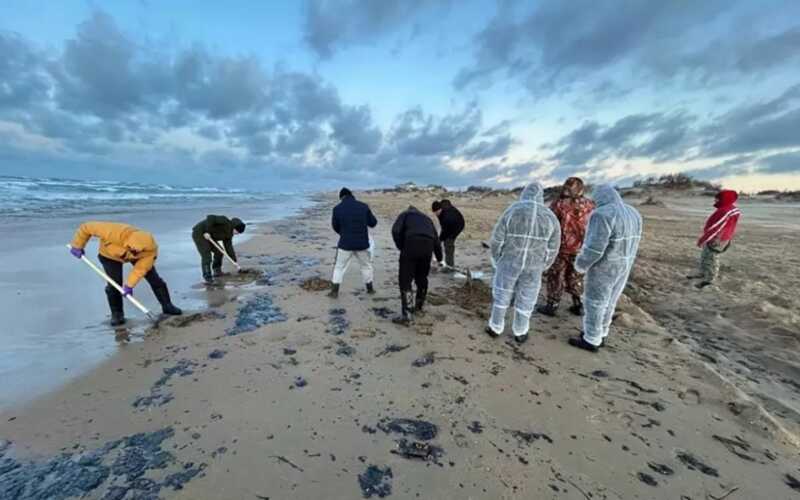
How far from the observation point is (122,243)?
5.20 meters

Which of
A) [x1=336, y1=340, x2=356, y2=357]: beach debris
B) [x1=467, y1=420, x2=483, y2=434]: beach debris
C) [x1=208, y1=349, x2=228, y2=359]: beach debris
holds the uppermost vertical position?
[x1=208, y1=349, x2=228, y2=359]: beach debris

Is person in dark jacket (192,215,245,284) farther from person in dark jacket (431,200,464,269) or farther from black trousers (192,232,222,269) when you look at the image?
person in dark jacket (431,200,464,269)

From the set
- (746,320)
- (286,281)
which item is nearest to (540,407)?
(746,320)

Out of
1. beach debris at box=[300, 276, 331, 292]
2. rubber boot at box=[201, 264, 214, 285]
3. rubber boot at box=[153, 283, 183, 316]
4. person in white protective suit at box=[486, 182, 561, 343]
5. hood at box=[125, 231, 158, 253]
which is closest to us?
person in white protective suit at box=[486, 182, 561, 343]

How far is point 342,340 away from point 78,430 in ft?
8.59

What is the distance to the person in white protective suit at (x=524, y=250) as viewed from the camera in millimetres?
4578

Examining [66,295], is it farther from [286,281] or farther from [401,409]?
[401,409]

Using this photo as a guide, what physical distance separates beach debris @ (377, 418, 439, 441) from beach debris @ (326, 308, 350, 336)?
2032 mm

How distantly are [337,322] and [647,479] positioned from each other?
3.94m

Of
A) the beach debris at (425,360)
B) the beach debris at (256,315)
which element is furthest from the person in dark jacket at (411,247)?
the beach debris at (256,315)

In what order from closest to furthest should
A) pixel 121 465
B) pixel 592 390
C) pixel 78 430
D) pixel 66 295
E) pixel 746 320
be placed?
pixel 121 465
pixel 78 430
pixel 592 390
pixel 746 320
pixel 66 295

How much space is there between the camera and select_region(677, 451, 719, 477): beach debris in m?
2.68

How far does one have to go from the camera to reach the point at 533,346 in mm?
4781

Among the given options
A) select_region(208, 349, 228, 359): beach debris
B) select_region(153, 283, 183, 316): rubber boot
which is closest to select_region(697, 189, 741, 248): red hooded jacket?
select_region(208, 349, 228, 359): beach debris
